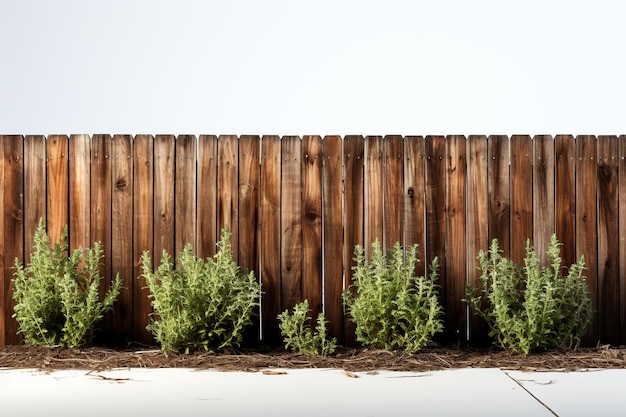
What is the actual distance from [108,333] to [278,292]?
140cm

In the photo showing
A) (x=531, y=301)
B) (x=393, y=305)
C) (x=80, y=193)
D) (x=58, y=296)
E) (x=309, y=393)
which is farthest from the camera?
(x=80, y=193)

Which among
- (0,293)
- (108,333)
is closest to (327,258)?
(108,333)

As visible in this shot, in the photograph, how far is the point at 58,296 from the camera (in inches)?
207

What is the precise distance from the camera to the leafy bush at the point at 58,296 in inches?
203

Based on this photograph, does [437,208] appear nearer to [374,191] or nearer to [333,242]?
[374,191]

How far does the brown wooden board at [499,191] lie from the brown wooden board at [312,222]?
4.46 feet

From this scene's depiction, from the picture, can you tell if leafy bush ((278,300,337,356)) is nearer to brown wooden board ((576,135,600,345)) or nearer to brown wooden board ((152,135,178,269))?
brown wooden board ((152,135,178,269))

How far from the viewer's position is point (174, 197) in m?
5.52

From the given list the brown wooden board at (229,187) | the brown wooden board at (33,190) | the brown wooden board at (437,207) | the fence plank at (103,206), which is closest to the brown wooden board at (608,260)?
the brown wooden board at (437,207)

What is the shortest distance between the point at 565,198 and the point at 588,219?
25 centimetres

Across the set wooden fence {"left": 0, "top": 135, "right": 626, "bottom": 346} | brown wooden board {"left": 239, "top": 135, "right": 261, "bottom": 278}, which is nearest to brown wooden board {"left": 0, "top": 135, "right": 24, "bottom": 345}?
wooden fence {"left": 0, "top": 135, "right": 626, "bottom": 346}

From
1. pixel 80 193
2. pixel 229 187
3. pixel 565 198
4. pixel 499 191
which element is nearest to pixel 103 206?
pixel 80 193

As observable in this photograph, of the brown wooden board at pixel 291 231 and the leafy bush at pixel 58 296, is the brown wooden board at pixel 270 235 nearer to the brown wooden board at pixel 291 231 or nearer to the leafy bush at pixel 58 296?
the brown wooden board at pixel 291 231

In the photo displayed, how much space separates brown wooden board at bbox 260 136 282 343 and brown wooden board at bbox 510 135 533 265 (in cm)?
187
